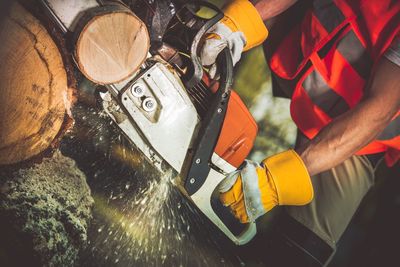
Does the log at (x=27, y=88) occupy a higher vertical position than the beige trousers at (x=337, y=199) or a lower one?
higher

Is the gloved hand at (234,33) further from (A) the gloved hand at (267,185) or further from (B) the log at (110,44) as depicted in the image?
(A) the gloved hand at (267,185)

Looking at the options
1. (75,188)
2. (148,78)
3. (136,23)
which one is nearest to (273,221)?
(75,188)

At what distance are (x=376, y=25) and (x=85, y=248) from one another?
2.03 metres

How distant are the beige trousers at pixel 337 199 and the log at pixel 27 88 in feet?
5.51

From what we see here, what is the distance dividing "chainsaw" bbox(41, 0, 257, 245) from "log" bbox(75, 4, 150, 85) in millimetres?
97

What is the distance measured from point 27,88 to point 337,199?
1.91m

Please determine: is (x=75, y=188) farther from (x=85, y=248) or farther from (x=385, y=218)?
(x=385, y=218)

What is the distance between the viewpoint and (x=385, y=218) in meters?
2.91

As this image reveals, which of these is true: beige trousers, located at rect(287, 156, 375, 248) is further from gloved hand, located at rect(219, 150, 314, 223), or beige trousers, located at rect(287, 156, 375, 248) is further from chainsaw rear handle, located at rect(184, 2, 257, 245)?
chainsaw rear handle, located at rect(184, 2, 257, 245)

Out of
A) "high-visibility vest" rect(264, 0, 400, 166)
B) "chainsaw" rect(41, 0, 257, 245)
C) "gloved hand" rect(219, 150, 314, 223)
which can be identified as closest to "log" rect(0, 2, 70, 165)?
"chainsaw" rect(41, 0, 257, 245)

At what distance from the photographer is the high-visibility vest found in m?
1.54

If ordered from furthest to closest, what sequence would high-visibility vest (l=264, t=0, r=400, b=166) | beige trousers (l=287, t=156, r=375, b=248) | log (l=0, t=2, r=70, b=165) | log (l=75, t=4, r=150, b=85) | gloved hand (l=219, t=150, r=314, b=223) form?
beige trousers (l=287, t=156, r=375, b=248)
high-visibility vest (l=264, t=0, r=400, b=166)
gloved hand (l=219, t=150, r=314, b=223)
log (l=0, t=2, r=70, b=165)
log (l=75, t=4, r=150, b=85)

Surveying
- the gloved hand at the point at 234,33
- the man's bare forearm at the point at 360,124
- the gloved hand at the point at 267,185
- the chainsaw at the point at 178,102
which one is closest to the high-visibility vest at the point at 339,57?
the man's bare forearm at the point at 360,124

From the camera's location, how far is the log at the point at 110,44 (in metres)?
1.01
